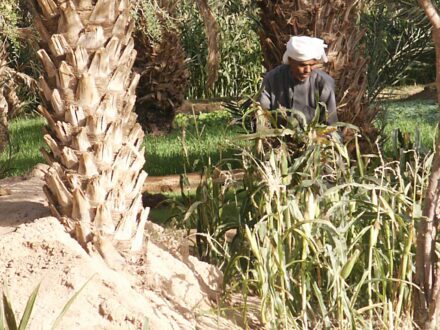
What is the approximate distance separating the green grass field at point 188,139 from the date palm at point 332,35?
1034 mm

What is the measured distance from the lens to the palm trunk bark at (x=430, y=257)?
16.7 ft

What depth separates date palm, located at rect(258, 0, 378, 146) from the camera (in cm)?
916

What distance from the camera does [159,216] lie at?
29.6ft

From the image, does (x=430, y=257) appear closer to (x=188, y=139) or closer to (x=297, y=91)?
(x=297, y=91)

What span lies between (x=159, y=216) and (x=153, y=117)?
7.17m

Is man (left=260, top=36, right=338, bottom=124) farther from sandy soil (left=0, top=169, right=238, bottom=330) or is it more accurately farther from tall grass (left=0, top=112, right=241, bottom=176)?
tall grass (left=0, top=112, right=241, bottom=176)

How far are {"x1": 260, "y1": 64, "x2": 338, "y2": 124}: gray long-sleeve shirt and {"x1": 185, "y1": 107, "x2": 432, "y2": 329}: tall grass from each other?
1.52m

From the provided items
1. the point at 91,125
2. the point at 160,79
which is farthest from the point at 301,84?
the point at 160,79

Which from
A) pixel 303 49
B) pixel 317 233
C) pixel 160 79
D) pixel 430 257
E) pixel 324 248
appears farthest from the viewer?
pixel 160 79

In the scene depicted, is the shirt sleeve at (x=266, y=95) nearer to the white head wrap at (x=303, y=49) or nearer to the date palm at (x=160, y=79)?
the white head wrap at (x=303, y=49)

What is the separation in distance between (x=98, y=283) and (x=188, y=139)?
9.50 meters

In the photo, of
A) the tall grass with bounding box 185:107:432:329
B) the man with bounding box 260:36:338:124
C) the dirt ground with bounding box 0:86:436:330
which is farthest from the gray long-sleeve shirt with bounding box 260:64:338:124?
the dirt ground with bounding box 0:86:436:330

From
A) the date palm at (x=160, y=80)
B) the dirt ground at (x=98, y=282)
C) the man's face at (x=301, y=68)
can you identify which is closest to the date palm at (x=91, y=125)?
the dirt ground at (x=98, y=282)

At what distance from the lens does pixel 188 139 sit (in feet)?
48.2
